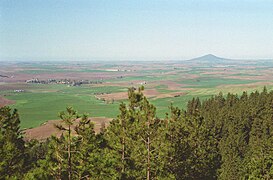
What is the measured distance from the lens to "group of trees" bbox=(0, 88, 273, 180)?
17797mm

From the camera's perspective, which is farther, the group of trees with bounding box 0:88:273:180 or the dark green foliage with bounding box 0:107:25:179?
the dark green foliage with bounding box 0:107:25:179

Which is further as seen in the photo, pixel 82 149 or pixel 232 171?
pixel 232 171

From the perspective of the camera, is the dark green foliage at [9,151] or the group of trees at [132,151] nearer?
the group of trees at [132,151]

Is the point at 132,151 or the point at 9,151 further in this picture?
the point at 132,151

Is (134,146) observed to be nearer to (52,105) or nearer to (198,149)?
(198,149)

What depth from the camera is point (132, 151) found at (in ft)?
78.4

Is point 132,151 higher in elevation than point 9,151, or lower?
lower

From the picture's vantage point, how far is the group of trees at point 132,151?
1780cm

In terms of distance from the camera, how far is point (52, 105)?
12012 centimetres

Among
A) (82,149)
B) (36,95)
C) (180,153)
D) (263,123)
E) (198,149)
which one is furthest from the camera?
(36,95)

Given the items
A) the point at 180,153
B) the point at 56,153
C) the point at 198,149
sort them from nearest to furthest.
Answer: the point at 56,153 → the point at 180,153 → the point at 198,149

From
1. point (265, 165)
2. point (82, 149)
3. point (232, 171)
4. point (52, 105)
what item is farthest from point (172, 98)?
point (82, 149)

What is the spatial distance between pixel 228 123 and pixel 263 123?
552 cm

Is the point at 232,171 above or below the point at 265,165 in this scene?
below
